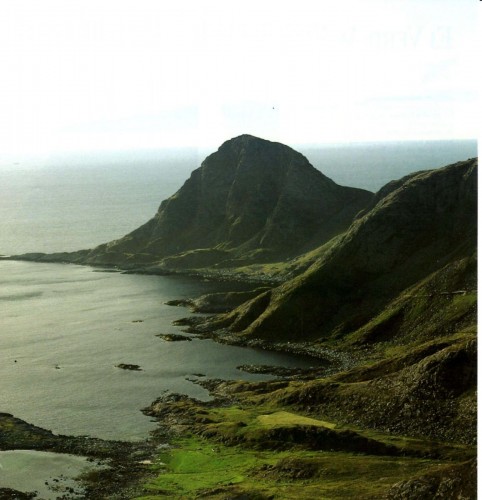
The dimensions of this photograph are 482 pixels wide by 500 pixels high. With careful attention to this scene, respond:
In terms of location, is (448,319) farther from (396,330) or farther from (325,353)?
(325,353)

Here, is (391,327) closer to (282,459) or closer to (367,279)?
(367,279)

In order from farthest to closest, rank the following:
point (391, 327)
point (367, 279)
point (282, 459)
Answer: point (367, 279) → point (391, 327) → point (282, 459)

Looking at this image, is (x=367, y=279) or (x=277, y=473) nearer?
(x=277, y=473)

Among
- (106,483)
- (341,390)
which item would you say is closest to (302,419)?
(341,390)

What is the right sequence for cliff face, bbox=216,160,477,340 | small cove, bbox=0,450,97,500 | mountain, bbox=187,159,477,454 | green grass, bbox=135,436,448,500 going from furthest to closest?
cliff face, bbox=216,160,477,340, mountain, bbox=187,159,477,454, small cove, bbox=0,450,97,500, green grass, bbox=135,436,448,500

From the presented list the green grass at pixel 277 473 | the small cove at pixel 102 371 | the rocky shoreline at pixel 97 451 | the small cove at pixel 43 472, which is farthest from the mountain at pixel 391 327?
the small cove at pixel 43 472

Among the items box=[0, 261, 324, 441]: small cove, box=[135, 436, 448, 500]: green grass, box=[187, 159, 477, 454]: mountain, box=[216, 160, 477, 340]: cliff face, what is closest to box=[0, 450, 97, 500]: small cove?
box=[0, 261, 324, 441]: small cove

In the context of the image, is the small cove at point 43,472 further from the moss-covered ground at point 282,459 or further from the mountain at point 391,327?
the mountain at point 391,327

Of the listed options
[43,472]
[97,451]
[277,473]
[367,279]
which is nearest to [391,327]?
[367,279]

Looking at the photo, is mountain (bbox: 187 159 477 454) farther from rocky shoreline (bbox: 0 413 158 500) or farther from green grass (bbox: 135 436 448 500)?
rocky shoreline (bbox: 0 413 158 500)
